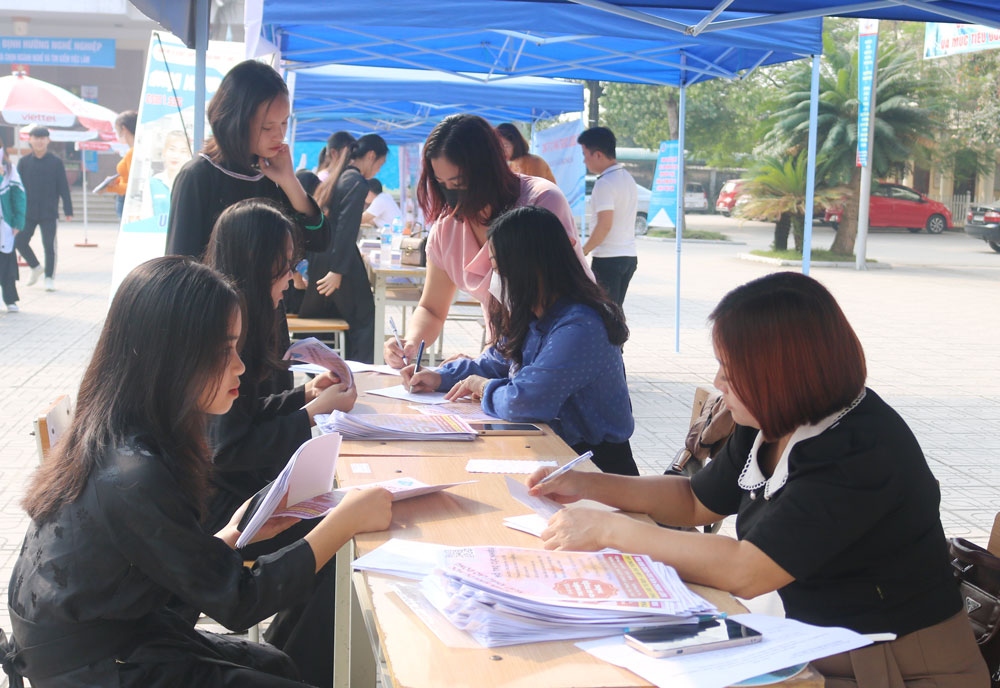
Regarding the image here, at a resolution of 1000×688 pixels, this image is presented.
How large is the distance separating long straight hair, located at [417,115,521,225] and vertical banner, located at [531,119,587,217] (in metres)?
7.59

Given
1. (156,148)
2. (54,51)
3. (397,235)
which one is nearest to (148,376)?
(156,148)

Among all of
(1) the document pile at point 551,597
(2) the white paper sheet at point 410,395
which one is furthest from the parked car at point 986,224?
(1) the document pile at point 551,597

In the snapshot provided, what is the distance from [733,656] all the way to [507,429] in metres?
→ 1.45

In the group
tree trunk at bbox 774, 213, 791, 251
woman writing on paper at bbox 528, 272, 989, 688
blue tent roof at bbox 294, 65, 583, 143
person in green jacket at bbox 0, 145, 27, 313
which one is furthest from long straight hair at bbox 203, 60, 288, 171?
tree trunk at bbox 774, 213, 791, 251

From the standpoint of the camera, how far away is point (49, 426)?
2.08 m

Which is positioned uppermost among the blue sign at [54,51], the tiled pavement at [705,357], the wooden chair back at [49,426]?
the blue sign at [54,51]

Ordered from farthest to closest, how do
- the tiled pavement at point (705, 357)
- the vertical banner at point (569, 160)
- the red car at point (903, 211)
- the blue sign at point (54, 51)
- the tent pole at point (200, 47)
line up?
the red car at point (903, 211), the blue sign at point (54, 51), the vertical banner at point (569, 160), the tiled pavement at point (705, 357), the tent pole at point (200, 47)

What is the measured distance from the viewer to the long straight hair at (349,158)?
666 centimetres

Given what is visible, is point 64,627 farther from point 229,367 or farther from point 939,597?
point 939,597

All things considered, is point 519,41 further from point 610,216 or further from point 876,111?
point 876,111

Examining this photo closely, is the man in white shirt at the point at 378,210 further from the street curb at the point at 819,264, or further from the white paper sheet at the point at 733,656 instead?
the white paper sheet at the point at 733,656

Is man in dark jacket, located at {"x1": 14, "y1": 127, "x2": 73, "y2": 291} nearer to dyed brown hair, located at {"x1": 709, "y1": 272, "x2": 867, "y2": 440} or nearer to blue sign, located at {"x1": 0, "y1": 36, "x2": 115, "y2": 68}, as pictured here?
dyed brown hair, located at {"x1": 709, "y1": 272, "x2": 867, "y2": 440}

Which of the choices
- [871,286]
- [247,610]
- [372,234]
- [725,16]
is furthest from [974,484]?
[871,286]

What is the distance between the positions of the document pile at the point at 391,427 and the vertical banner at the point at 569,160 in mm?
8583
